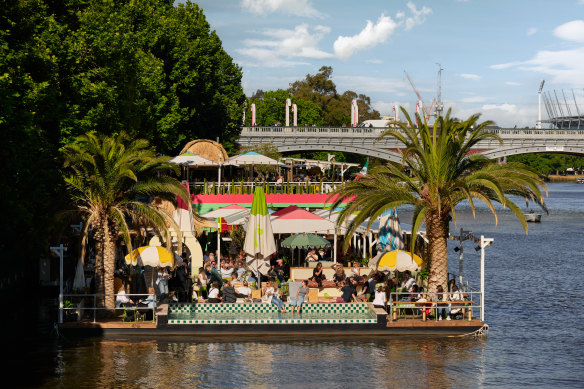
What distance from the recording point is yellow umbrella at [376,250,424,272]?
82.6ft

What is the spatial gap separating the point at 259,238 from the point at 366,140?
6544cm

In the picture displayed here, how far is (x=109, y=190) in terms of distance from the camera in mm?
23734

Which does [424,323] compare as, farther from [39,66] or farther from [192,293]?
[39,66]

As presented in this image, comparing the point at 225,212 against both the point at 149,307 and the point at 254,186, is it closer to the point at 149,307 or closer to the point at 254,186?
the point at 254,186

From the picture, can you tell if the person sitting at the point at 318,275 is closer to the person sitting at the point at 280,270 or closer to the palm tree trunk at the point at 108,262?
the person sitting at the point at 280,270

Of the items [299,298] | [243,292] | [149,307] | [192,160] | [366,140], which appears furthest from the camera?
[366,140]

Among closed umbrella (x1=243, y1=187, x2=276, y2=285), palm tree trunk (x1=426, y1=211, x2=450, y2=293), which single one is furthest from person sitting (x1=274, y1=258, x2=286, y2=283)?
palm tree trunk (x1=426, y1=211, x2=450, y2=293)

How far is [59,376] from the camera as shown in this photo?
1941 cm

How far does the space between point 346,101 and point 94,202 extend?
118 m

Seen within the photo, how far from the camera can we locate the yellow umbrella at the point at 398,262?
992 inches

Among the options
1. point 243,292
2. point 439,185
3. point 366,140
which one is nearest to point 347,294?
point 243,292

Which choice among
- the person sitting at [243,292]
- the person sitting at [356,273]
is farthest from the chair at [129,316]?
the person sitting at [356,273]

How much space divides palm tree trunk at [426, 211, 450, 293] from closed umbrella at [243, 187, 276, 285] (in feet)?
17.1

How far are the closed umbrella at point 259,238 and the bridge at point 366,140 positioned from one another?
61050 millimetres
